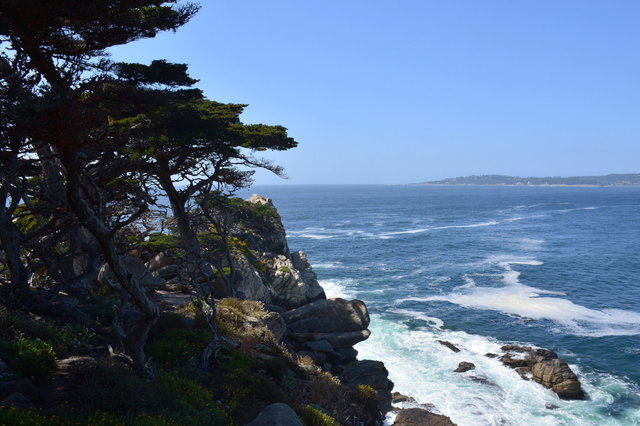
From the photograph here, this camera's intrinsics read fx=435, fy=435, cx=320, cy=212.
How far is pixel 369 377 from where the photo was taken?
1925 cm

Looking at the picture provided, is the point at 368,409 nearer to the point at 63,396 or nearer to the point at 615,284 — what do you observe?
the point at 63,396

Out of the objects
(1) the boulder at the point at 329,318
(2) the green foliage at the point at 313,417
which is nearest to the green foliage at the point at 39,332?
(2) the green foliage at the point at 313,417

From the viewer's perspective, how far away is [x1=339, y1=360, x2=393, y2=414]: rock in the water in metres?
18.8

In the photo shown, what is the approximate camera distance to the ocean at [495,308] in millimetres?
21078

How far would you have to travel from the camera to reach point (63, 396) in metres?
7.37

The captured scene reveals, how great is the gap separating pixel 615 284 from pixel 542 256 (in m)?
12.6

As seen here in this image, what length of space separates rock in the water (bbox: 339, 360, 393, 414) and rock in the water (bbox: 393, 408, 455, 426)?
91cm

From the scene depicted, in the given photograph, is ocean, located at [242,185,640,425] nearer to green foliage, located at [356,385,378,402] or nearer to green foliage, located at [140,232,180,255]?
green foliage, located at [356,385,378,402]

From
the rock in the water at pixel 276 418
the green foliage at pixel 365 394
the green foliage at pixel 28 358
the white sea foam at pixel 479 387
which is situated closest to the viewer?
the green foliage at pixel 28 358

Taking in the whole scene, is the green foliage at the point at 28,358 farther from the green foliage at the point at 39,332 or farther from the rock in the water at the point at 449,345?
the rock in the water at the point at 449,345

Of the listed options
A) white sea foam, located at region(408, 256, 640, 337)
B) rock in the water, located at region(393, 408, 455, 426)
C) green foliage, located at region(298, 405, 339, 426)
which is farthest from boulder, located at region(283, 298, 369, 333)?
white sea foam, located at region(408, 256, 640, 337)

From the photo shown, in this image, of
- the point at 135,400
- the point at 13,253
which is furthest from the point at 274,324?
the point at 135,400

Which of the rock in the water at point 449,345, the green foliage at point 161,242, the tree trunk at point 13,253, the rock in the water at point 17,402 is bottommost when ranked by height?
the rock in the water at point 449,345

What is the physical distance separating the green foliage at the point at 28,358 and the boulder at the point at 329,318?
600 inches
